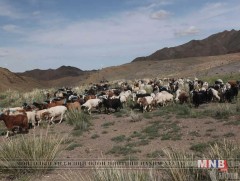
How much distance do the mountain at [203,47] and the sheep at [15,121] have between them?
109456mm

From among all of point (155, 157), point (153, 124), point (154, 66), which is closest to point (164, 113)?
point (153, 124)

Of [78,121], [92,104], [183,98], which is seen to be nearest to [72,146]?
[78,121]

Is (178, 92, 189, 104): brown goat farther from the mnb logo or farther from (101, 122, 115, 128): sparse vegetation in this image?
the mnb logo

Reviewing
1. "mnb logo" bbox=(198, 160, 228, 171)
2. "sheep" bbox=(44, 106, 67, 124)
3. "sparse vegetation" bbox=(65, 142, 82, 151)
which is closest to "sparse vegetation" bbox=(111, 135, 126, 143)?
"sparse vegetation" bbox=(65, 142, 82, 151)

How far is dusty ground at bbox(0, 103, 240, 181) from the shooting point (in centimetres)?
1204

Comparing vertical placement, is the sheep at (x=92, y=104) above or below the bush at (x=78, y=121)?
above

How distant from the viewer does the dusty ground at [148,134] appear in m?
12.0

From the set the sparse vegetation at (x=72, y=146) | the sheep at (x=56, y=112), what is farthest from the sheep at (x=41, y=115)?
the sparse vegetation at (x=72, y=146)

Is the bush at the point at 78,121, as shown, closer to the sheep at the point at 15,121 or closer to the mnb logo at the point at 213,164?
the sheep at the point at 15,121

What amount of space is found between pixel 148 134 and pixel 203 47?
116467mm

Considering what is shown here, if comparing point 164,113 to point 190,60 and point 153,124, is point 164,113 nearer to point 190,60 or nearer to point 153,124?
point 153,124

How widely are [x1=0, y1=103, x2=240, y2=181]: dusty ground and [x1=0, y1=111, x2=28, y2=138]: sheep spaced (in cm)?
128

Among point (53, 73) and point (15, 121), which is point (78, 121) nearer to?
point (15, 121)

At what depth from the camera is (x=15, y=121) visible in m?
16.8
